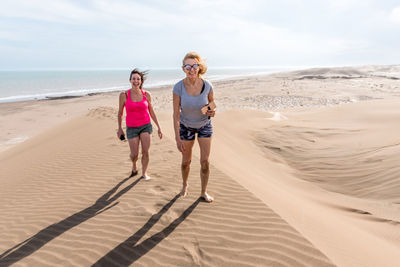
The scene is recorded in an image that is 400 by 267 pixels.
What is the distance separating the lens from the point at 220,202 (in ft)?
12.8

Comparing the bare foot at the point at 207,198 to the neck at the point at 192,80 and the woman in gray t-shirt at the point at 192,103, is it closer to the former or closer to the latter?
the woman in gray t-shirt at the point at 192,103

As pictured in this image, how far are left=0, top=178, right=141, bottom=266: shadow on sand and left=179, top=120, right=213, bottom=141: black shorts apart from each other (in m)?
1.65

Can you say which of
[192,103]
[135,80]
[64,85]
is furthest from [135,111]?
[64,85]

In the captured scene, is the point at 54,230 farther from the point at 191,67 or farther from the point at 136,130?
the point at 191,67

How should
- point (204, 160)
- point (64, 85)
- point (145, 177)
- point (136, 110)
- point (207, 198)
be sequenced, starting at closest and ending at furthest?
1. point (204, 160)
2. point (207, 198)
3. point (136, 110)
4. point (145, 177)
5. point (64, 85)

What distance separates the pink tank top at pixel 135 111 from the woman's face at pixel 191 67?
1.50 metres

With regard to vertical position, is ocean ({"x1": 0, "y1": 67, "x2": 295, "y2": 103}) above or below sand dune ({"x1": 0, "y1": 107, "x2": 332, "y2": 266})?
above

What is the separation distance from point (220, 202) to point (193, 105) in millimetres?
1552

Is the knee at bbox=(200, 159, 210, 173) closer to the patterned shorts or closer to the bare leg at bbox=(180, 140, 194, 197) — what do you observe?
the bare leg at bbox=(180, 140, 194, 197)

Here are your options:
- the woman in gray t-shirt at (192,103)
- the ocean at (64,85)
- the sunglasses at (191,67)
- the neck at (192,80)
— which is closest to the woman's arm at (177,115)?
the woman in gray t-shirt at (192,103)

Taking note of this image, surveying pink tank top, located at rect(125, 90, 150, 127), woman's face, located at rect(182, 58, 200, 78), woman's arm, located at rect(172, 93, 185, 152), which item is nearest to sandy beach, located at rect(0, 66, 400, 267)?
woman's arm, located at rect(172, 93, 185, 152)

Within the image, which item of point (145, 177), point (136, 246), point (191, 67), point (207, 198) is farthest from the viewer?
point (145, 177)

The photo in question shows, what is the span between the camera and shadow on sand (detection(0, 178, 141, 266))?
3156mm

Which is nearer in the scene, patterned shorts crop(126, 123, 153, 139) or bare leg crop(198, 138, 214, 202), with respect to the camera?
bare leg crop(198, 138, 214, 202)
